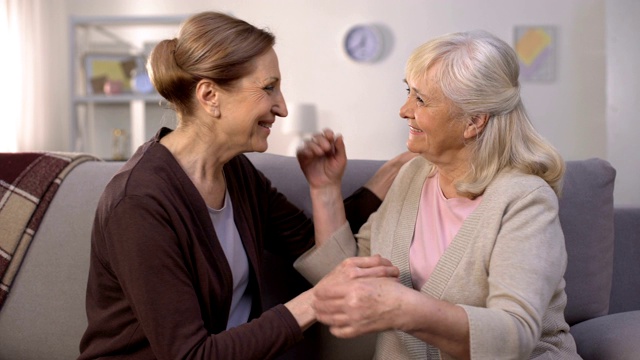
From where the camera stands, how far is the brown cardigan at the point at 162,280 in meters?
1.53

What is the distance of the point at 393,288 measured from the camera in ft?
4.84

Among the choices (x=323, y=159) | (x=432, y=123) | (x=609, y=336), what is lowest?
(x=609, y=336)

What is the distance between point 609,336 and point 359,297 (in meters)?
0.71

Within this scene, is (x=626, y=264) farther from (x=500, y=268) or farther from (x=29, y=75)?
(x=29, y=75)

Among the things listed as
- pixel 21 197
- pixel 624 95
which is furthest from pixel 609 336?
pixel 624 95

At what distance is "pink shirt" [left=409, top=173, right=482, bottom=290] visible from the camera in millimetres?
1720

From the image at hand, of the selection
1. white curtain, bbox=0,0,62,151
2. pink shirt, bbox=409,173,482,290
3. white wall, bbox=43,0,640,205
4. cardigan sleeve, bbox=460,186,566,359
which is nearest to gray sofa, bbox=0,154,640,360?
pink shirt, bbox=409,173,482,290

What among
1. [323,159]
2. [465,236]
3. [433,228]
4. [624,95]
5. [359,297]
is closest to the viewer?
[359,297]

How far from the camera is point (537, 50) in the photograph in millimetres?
6328

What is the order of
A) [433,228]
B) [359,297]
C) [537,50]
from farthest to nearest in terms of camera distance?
[537,50] < [433,228] < [359,297]

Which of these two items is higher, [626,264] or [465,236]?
[465,236]

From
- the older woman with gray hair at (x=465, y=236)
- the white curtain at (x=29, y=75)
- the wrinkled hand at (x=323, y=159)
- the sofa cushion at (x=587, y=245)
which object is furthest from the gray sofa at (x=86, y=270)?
the white curtain at (x=29, y=75)

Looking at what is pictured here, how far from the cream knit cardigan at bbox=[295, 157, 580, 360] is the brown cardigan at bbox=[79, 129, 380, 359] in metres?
0.32

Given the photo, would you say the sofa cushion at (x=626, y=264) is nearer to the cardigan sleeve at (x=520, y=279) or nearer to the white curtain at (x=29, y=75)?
the cardigan sleeve at (x=520, y=279)
